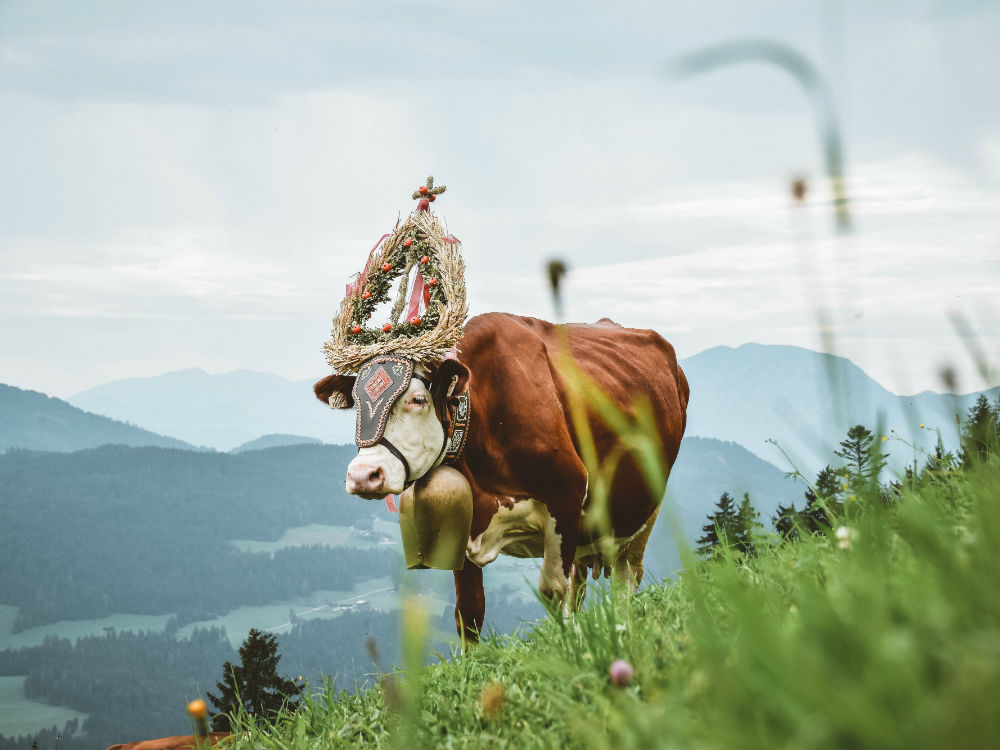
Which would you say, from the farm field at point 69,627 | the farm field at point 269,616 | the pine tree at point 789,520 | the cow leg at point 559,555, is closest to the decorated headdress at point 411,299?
the cow leg at point 559,555

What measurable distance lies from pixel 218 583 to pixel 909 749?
212m

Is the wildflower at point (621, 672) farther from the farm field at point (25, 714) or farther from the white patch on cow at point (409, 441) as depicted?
the farm field at point (25, 714)

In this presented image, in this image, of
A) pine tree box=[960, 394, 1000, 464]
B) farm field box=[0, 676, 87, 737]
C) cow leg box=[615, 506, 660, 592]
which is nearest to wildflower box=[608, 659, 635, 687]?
pine tree box=[960, 394, 1000, 464]

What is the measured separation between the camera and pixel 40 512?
655 feet

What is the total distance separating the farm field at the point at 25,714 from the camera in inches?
4916

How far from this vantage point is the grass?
1633 millimetres

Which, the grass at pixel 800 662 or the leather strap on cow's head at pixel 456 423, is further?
the leather strap on cow's head at pixel 456 423

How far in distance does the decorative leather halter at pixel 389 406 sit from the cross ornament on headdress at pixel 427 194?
1.45 m

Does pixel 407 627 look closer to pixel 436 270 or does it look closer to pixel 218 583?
pixel 436 270

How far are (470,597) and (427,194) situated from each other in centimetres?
313

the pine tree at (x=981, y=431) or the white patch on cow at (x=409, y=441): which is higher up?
the white patch on cow at (x=409, y=441)

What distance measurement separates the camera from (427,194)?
677cm

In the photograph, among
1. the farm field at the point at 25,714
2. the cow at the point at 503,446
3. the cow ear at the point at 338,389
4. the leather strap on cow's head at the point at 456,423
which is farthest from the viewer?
the farm field at the point at 25,714

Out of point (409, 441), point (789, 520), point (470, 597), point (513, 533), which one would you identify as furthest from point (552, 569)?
point (789, 520)
